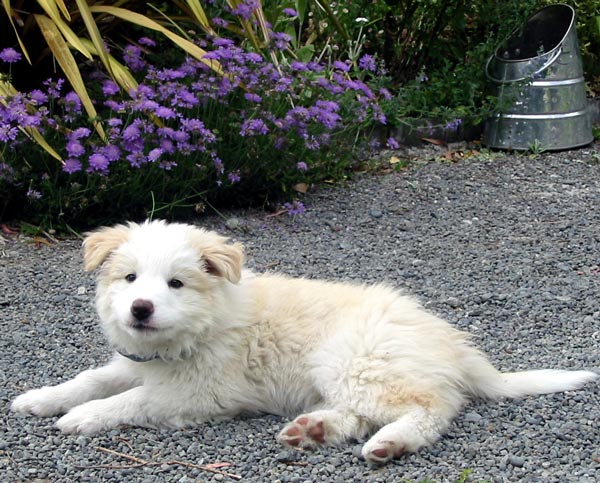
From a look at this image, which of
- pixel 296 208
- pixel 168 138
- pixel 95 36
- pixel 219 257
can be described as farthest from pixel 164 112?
pixel 219 257

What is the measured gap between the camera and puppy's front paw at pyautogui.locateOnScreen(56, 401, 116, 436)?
137 inches

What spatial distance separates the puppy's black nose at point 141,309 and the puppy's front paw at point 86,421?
0.45 meters

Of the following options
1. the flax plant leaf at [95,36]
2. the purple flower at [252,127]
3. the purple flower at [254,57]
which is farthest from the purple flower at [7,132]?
the purple flower at [254,57]

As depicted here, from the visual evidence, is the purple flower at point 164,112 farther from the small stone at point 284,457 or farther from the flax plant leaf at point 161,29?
the small stone at point 284,457

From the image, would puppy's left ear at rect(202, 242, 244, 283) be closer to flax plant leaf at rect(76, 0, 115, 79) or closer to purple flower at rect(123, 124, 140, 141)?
purple flower at rect(123, 124, 140, 141)

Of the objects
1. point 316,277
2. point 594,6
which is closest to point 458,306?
point 316,277

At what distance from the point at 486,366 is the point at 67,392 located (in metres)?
1.73

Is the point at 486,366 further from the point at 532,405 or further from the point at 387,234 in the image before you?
the point at 387,234

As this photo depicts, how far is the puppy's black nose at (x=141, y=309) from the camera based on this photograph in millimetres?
3326

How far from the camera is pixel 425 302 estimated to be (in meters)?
5.04

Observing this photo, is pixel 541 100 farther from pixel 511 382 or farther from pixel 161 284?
pixel 161 284

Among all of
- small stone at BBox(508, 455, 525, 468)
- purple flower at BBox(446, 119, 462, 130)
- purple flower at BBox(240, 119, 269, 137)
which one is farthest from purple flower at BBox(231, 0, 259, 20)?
small stone at BBox(508, 455, 525, 468)

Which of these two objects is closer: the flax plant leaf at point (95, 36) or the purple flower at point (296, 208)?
the flax plant leaf at point (95, 36)

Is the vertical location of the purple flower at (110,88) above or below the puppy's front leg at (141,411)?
above
